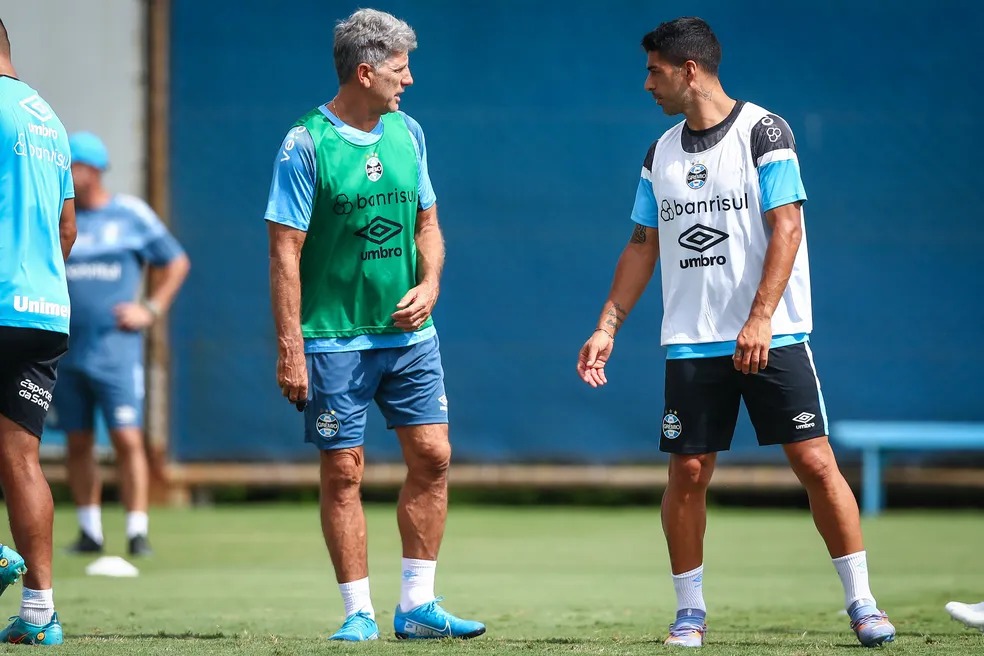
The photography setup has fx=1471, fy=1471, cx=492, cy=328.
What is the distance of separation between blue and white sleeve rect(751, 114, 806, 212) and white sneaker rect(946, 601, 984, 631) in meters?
1.44

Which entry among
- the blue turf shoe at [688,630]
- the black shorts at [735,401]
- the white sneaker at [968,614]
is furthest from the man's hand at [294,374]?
the white sneaker at [968,614]

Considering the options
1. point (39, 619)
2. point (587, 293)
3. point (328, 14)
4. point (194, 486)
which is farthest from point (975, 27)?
point (39, 619)

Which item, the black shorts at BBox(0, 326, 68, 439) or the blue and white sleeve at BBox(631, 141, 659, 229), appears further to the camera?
the blue and white sleeve at BBox(631, 141, 659, 229)

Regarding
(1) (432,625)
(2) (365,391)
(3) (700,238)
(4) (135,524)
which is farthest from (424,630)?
(4) (135,524)

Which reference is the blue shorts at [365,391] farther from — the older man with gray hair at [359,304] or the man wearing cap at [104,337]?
the man wearing cap at [104,337]

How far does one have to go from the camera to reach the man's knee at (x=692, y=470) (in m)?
4.55

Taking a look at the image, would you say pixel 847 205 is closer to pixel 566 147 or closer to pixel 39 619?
pixel 566 147

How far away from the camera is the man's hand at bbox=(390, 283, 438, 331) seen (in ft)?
15.4

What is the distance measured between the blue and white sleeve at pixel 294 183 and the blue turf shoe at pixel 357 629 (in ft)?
4.03

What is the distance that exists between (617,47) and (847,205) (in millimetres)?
1947

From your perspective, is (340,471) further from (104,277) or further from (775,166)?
(104,277)

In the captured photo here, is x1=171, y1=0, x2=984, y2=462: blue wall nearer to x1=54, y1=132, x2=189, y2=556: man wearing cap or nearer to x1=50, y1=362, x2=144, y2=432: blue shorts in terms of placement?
x1=54, y1=132, x2=189, y2=556: man wearing cap

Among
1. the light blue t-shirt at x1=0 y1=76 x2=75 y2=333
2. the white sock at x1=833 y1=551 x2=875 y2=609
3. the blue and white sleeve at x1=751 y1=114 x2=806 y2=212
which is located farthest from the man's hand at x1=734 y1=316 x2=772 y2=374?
the light blue t-shirt at x1=0 y1=76 x2=75 y2=333

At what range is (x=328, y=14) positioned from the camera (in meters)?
10.3
